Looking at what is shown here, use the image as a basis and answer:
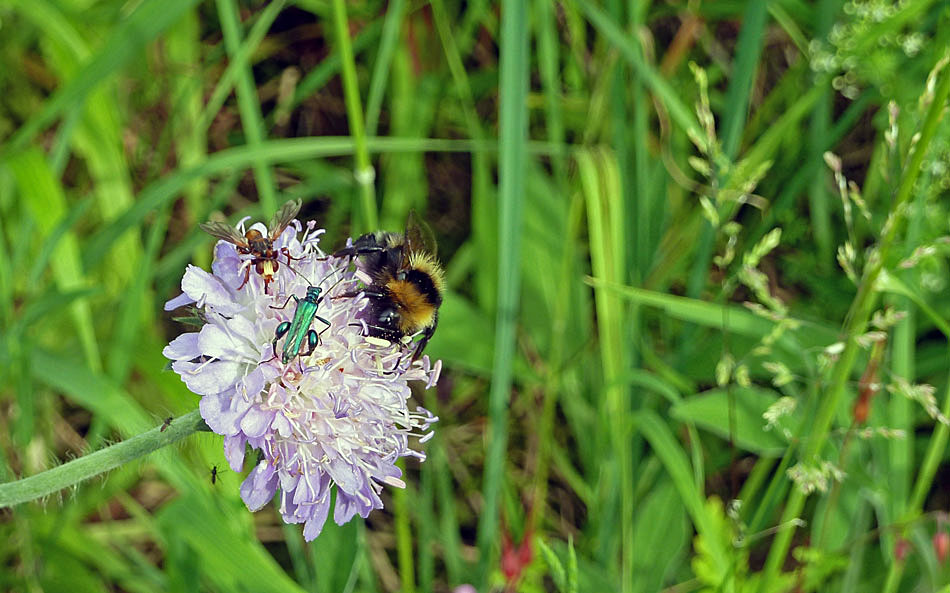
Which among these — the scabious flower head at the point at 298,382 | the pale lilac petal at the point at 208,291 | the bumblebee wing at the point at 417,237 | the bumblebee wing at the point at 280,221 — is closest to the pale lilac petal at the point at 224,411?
the scabious flower head at the point at 298,382

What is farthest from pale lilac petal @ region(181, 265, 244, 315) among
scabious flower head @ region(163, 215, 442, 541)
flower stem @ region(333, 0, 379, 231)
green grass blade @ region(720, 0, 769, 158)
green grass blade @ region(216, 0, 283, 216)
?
green grass blade @ region(720, 0, 769, 158)

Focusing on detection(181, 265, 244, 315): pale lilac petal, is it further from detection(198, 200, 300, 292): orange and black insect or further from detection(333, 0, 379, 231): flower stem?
detection(333, 0, 379, 231): flower stem

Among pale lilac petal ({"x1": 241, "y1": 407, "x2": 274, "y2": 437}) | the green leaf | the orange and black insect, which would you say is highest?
the orange and black insect

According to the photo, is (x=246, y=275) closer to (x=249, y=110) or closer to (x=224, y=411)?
(x=224, y=411)

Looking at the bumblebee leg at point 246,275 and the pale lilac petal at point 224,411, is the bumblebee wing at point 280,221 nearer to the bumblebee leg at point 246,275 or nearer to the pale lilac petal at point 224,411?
the bumblebee leg at point 246,275

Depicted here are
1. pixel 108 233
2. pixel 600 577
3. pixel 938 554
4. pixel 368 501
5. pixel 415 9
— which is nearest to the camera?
pixel 368 501

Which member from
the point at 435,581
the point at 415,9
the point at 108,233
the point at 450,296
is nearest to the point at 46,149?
the point at 108,233

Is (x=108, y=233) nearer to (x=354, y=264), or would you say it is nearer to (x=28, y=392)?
(x=28, y=392)

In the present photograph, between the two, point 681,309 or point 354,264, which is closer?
point 354,264
